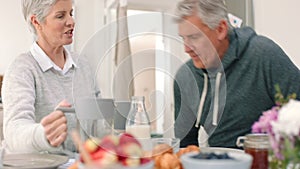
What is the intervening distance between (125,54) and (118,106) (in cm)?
16

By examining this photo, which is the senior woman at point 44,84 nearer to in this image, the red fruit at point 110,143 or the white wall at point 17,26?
the red fruit at point 110,143

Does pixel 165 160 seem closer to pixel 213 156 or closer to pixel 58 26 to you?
pixel 213 156

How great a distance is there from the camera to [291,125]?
0.53m

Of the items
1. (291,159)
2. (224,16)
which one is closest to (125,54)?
(224,16)

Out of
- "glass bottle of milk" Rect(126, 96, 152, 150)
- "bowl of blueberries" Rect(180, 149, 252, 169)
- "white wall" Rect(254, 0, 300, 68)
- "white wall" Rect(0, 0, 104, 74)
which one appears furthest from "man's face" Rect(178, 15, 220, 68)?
"white wall" Rect(0, 0, 104, 74)

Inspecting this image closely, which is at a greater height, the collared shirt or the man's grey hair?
the man's grey hair

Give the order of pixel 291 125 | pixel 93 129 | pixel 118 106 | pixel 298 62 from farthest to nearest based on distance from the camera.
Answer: pixel 298 62
pixel 118 106
pixel 93 129
pixel 291 125

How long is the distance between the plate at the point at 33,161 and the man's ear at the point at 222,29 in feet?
2.47

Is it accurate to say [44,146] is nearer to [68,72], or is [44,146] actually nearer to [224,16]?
[68,72]

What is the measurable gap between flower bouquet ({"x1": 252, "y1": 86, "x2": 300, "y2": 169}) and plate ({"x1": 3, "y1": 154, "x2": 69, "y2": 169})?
0.48m

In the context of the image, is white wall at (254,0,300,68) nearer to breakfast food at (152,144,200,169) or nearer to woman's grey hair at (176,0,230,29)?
woman's grey hair at (176,0,230,29)

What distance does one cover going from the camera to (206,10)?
1.16 metres

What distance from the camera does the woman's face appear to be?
131cm

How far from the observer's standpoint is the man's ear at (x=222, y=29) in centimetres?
124
